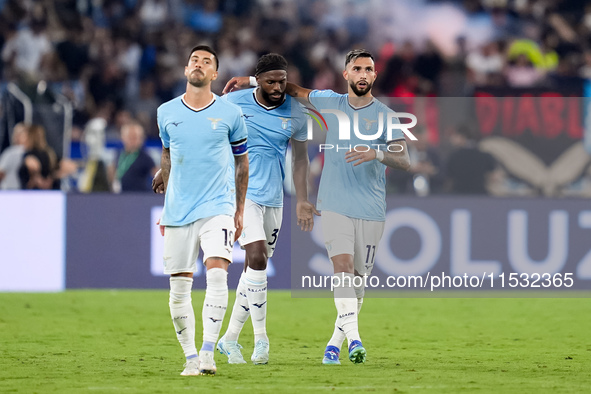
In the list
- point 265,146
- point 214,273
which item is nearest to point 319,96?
point 265,146

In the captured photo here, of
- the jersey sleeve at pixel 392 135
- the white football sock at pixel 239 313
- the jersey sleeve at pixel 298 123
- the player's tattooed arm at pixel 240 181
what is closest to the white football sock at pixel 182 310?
the player's tattooed arm at pixel 240 181

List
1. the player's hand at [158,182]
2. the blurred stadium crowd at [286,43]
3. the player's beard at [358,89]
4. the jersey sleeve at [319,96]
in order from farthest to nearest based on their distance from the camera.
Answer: the blurred stadium crowd at [286,43] < the jersey sleeve at [319,96] < the player's beard at [358,89] < the player's hand at [158,182]

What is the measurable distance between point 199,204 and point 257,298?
4.33 ft

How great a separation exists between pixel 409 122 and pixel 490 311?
2449 mm

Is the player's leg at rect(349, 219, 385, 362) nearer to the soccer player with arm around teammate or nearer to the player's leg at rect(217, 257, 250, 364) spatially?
the soccer player with arm around teammate

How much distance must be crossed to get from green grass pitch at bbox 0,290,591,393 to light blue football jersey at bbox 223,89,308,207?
4.41ft

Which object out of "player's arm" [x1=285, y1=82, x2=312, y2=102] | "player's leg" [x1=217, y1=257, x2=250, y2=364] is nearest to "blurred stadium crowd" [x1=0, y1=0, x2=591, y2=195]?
"player's arm" [x1=285, y1=82, x2=312, y2=102]

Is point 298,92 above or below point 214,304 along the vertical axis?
above

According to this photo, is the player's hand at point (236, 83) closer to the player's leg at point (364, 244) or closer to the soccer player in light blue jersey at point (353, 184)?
the soccer player in light blue jersey at point (353, 184)

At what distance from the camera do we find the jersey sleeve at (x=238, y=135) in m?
7.44

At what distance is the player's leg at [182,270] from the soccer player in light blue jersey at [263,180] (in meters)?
1.02

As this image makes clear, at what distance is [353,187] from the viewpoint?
834cm

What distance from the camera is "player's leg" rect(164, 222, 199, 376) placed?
729 cm

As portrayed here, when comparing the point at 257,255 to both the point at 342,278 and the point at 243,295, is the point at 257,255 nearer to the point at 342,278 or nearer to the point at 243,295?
the point at 243,295
